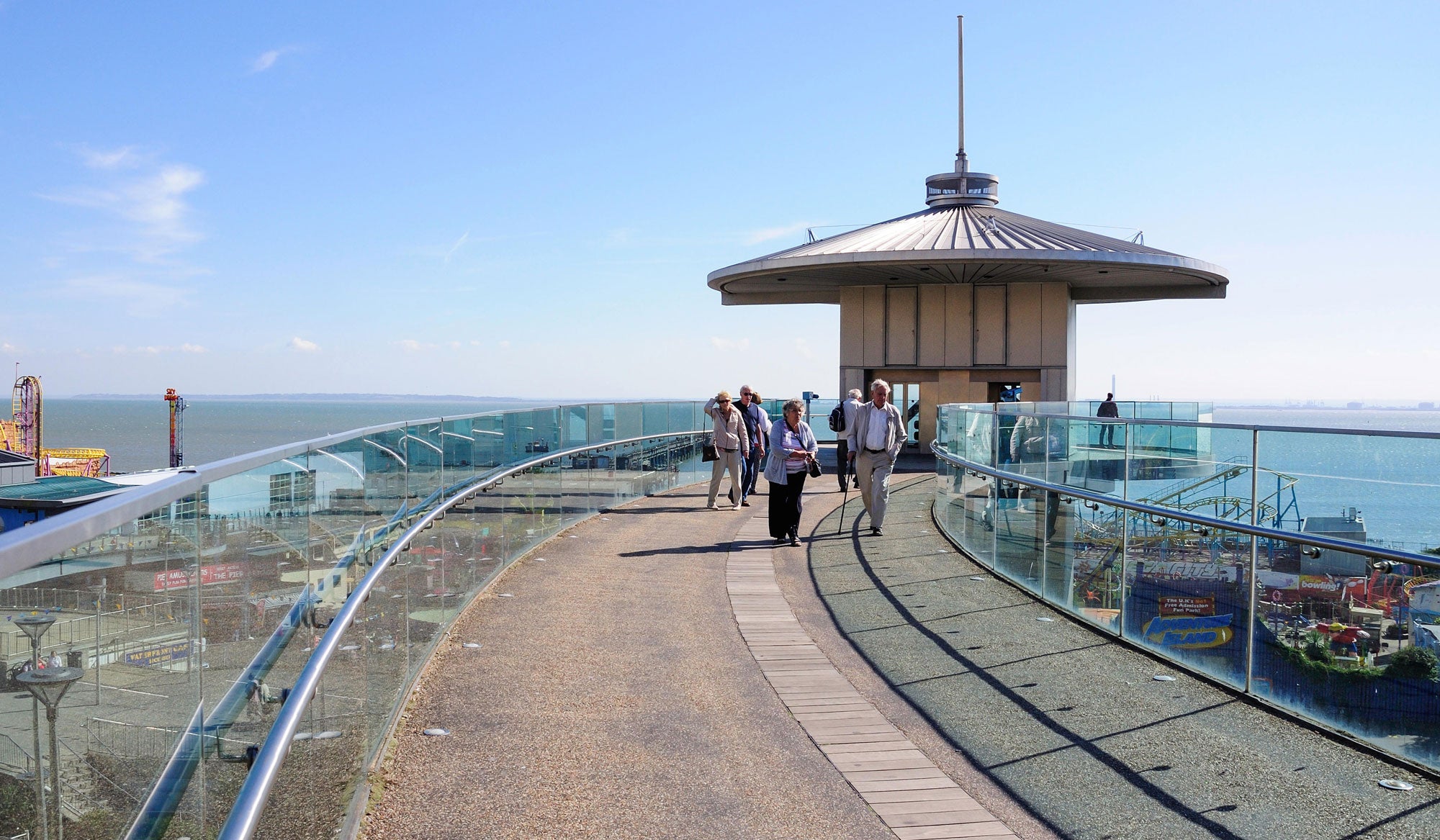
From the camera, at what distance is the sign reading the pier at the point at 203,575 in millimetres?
2475

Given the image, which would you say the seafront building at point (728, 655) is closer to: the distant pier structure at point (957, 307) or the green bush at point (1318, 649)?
the green bush at point (1318, 649)

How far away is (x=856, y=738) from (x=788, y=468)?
23.0 feet

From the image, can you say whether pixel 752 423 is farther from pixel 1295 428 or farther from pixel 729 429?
pixel 1295 428

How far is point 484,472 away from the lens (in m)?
9.44

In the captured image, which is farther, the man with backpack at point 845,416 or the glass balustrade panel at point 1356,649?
the man with backpack at point 845,416

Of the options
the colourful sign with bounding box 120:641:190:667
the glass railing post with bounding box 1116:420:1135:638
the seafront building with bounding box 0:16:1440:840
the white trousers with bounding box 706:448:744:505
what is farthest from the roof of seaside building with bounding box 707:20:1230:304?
the colourful sign with bounding box 120:641:190:667

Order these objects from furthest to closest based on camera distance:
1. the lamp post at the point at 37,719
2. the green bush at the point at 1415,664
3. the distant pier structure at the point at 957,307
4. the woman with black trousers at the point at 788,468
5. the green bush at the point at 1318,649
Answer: the distant pier structure at the point at 957,307 → the woman with black trousers at the point at 788,468 → the green bush at the point at 1318,649 → the green bush at the point at 1415,664 → the lamp post at the point at 37,719

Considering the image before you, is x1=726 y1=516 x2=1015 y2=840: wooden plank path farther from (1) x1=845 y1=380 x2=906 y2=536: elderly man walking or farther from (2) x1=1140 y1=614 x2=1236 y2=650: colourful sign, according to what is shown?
(1) x1=845 y1=380 x2=906 y2=536: elderly man walking

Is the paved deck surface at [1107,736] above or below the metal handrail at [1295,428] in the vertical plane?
below

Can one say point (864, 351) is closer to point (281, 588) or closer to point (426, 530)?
point (426, 530)

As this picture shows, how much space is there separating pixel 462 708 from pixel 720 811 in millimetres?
2094

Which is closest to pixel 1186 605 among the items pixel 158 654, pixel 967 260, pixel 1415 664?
pixel 1415 664

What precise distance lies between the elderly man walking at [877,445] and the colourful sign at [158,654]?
11.0m

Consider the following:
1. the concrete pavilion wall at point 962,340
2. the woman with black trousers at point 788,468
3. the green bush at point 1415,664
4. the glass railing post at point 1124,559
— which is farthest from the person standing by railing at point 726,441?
the concrete pavilion wall at point 962,340
